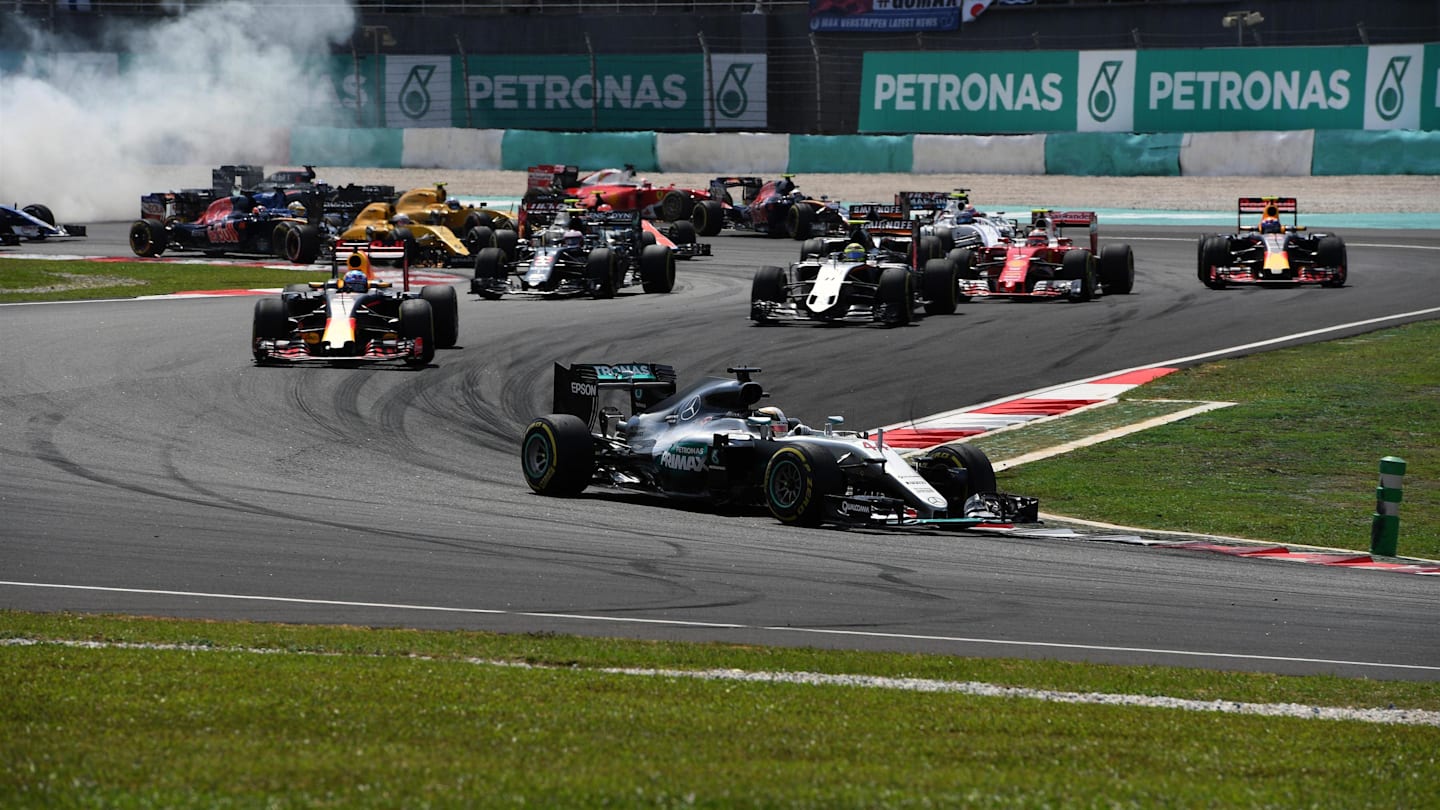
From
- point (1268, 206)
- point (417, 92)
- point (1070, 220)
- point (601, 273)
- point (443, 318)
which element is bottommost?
point (443, 318)

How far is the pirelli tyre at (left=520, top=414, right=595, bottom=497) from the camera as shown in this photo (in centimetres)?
1508

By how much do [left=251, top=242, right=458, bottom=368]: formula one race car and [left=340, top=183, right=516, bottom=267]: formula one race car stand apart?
1321cm

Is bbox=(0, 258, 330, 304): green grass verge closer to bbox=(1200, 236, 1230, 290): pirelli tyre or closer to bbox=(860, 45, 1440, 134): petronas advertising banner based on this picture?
bbox=(860, 45, 1440, 134): petronas advertising banner

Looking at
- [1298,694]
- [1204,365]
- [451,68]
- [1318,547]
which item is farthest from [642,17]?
[1298,694]

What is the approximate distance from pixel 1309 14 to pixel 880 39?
1130 cm

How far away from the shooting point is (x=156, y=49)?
57188 mm

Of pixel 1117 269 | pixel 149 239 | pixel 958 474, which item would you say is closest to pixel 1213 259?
pixel 1117 269

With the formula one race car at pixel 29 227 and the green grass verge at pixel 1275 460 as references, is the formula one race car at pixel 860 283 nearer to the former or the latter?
the green grass verge at pixel 1275 460

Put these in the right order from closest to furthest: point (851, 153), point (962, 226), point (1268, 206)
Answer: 1. point (1268, 206)
2. point (962, 226)
3. point (851, 153)

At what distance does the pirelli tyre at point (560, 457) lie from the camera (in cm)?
1508

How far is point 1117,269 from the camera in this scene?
30.5m

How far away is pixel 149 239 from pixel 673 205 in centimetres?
1247

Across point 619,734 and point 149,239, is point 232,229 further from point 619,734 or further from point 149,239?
point 619,734

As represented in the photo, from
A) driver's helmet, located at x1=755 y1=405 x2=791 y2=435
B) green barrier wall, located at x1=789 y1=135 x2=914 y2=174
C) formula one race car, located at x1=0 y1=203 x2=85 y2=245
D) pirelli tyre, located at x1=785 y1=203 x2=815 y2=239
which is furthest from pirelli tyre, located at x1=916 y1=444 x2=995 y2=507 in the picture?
formula one race car, located at x1=0 y1=203 x2=85 y2=245
